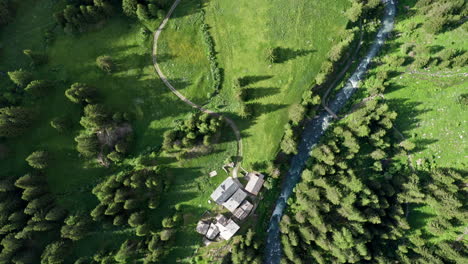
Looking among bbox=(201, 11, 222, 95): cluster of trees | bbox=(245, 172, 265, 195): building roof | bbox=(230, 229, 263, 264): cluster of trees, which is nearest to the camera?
bbox=(230, 229, 263, 264): cluster of trees

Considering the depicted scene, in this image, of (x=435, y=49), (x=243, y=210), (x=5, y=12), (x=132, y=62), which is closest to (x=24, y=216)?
(x=132, y=62)

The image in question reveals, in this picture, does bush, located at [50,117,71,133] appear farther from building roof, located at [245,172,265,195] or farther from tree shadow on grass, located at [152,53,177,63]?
building roof, located at [245,172,265,195]

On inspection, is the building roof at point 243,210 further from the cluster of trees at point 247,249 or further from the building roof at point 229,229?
the cluster of trees at point 247,249

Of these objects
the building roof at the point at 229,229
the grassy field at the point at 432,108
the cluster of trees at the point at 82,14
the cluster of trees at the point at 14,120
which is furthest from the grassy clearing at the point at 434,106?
the cluster of trees at the point at 14,120

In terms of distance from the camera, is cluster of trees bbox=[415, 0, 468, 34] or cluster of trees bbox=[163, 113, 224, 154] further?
cluster of trees bbox=[415, 0, 468, 34]

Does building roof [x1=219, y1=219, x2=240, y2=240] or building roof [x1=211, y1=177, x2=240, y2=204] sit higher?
building roof [x1=211, y1=177, x2=240, y2=204]

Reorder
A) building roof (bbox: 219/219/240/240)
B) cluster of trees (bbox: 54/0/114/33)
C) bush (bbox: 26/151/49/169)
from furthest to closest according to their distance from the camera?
building roof (bbox: 219/219/240/240) → cluster of trees (bbox: 54/0/114/33) → bush (bbox: 26/151/49/169)

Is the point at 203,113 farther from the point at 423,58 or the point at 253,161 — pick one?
the point at 423,58

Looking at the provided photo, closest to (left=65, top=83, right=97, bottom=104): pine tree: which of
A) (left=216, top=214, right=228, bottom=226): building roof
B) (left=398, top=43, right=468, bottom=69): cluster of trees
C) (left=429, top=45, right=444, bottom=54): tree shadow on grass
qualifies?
(left=216, top=214, right=228, bottom=226): building roof
